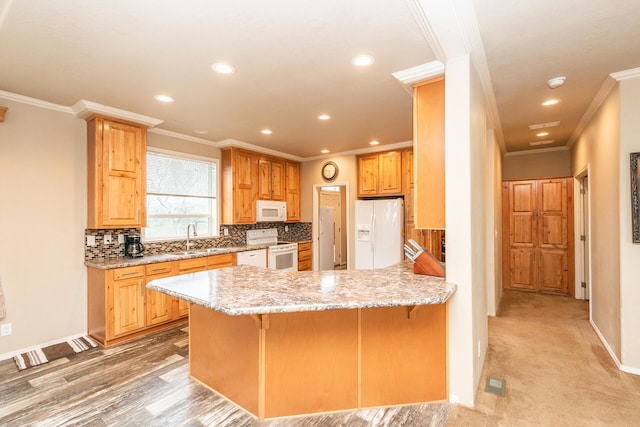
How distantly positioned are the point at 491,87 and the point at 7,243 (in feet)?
15.7

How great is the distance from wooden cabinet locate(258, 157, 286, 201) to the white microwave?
0.14 m

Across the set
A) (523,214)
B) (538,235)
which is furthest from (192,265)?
(538,235)

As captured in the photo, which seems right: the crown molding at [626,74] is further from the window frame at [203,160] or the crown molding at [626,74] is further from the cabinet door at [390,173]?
the window frame at [203,160]

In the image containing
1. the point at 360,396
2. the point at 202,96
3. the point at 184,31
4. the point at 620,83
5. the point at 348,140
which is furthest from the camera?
the point at 348,140

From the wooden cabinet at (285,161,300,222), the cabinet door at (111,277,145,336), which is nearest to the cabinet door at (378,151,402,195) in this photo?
the wooden cabinet at (285,161,300,222)

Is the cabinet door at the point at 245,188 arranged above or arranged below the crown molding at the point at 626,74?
below

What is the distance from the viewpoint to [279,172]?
5.89m

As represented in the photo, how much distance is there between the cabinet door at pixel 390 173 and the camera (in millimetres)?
5262

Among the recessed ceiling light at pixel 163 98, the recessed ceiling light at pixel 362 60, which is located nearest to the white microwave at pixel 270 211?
the recessed ceiling light at pixel 163 98

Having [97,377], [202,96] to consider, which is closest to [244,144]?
[202,96]

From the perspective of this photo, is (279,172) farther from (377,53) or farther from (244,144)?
(377,53)

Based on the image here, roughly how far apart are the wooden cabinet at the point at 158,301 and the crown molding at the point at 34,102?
1.89 m

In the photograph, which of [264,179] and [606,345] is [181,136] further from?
[606,345]

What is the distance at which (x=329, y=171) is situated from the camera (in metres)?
6.02
